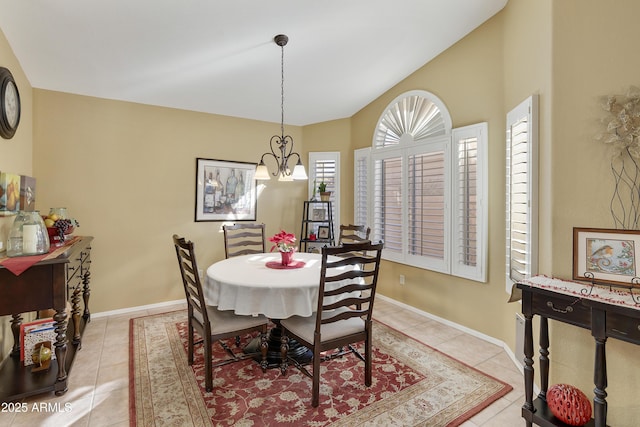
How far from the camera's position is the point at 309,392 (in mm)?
2193

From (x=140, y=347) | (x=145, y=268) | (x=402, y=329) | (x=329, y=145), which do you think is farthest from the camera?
(x=329, y=145)

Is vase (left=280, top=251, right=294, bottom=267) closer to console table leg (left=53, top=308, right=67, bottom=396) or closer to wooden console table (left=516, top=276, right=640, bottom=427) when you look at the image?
console table leg (left=53, top=308, right=67, bottom=396)

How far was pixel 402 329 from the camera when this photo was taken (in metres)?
3.30

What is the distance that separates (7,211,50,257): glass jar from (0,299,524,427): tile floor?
1.00 meters

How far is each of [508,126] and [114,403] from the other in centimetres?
361

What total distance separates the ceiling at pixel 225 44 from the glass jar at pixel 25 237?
1.47m

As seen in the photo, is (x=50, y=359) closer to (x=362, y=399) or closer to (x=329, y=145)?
(x=362, y=399)

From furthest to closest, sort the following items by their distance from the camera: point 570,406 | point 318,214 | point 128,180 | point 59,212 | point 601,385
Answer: point 318,214 < point 128,180 < point 59,212 < point 570,406 < point 601,385

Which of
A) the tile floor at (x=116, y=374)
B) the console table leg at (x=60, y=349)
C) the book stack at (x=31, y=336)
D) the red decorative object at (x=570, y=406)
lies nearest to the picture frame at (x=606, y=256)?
the red decorative object at (x=570, y=406)

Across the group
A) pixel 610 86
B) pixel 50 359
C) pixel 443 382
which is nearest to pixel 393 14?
pixel 610 86

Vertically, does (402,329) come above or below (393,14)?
below

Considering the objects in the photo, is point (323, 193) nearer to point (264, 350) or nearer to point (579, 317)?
point (264, 350)

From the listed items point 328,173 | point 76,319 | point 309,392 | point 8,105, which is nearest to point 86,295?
point 76,319

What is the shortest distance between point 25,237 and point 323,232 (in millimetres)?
3194
